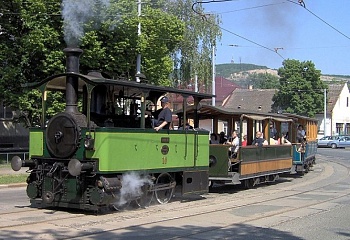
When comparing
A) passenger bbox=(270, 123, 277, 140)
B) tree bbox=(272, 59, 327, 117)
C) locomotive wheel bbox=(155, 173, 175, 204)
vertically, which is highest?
tree bbox=(272, 59, 327, 117)

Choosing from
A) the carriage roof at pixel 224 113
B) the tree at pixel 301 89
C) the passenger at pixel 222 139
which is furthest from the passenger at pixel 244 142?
the tree at pixel 301 89

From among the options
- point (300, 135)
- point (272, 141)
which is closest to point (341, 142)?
point (300, 135)

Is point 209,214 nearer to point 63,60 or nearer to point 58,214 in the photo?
point 58,214

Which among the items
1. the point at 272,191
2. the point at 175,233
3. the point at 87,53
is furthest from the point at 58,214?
the point at 87,53

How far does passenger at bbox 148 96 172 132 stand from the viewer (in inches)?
493

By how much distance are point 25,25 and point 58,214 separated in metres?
14.0

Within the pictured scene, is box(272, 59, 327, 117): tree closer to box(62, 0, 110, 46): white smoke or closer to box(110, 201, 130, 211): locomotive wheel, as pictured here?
box(62, 0, 110, 46): white smoke

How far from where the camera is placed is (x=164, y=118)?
41.2 ft

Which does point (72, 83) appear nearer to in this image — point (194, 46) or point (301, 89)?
point (194, 46)

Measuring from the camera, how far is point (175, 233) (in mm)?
9258

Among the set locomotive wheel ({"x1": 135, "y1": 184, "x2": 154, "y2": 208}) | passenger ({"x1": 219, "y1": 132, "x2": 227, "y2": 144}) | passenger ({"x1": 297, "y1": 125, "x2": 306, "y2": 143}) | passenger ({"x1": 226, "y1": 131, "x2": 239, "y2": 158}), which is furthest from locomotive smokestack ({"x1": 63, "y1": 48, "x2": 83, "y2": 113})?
passenger ({"x1": 297, "y1": 125, "x2": 306, "y2": 143})

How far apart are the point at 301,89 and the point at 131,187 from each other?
187 feet

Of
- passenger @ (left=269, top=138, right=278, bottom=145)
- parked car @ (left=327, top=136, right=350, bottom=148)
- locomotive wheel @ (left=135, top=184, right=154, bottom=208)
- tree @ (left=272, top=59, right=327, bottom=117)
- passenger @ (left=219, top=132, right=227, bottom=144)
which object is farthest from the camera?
tree @ (left=272, top=59, right=327, bottom=117)

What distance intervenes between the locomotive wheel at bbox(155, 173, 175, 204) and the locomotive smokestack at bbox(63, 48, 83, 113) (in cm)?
263
